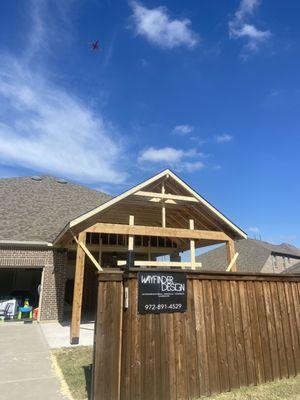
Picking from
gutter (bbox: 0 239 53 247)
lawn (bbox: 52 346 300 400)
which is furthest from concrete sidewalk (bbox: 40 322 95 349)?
gutter (bbox: 0 239 53 247)

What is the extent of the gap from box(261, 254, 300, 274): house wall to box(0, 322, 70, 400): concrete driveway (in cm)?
2917

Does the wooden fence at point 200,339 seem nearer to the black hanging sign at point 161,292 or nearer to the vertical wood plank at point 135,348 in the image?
the vertical wood plank at point 135,348

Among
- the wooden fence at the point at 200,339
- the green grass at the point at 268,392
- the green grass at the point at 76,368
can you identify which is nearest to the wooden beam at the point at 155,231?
the green grass at the point at 76,368

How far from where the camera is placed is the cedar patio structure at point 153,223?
1077 cm

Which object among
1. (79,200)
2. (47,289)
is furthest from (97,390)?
(79,200)

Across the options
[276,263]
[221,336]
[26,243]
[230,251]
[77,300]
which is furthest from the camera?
[276,263]

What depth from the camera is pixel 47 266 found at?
15.0 m

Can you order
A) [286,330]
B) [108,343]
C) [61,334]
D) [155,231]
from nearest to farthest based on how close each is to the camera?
1. [108,343]
2. [286,330]
3. [61,334]
4. [155,231]

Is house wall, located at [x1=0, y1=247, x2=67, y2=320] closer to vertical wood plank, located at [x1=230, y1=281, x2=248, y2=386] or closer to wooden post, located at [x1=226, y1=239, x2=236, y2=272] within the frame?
wooden post, located at [x1=226, y1=239, x2=236, y2=272]

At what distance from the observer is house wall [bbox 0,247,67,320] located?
1448 cm

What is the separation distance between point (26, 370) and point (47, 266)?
839 centimetres

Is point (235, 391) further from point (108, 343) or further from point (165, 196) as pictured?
point (165, 196)

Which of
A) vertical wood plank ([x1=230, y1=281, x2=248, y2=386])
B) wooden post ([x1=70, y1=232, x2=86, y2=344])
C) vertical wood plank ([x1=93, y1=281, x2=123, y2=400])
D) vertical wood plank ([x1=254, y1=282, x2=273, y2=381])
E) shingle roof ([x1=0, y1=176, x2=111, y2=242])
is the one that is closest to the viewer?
vertical wood plank ([x1=93, y1=281, x2=123, y2=400])

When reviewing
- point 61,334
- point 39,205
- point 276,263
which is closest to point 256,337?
point 61,334
